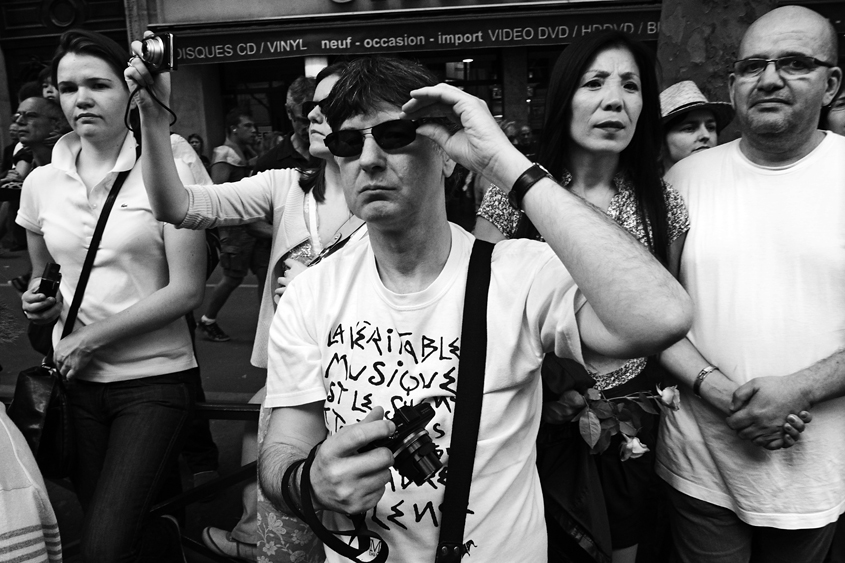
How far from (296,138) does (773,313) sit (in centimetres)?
344

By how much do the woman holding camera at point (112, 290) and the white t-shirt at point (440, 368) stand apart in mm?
1144

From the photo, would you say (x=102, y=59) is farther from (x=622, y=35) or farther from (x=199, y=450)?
(x=199, y=450)

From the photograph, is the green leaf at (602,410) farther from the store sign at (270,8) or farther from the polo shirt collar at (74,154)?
the store sign at (270,8)

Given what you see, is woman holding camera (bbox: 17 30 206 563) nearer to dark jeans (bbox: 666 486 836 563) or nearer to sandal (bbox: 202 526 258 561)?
sandal (bbox: 202 526 258 561)

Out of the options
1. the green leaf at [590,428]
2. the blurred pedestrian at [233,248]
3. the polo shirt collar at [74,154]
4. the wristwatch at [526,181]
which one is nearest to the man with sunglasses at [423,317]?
the wristwatch at [526,181]

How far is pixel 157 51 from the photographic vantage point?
2.41 metres

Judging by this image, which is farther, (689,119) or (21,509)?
(689,119)

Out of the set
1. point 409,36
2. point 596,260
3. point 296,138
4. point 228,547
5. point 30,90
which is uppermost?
point 409,36

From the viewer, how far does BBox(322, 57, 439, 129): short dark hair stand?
1751 mm

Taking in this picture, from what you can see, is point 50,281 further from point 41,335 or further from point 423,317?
point 423,317

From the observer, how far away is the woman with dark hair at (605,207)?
2271 mm

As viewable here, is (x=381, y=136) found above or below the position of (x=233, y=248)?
above

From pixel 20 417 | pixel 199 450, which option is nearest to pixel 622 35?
pixel 20 417

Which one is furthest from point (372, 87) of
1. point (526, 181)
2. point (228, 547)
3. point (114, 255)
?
point (228, 547)
